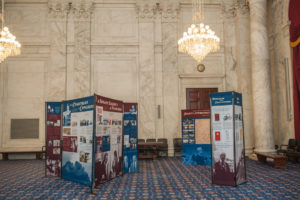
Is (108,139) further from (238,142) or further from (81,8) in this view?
(81,8)

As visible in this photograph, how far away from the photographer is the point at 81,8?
39.2 ft

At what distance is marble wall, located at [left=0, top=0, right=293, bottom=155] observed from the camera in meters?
11.6

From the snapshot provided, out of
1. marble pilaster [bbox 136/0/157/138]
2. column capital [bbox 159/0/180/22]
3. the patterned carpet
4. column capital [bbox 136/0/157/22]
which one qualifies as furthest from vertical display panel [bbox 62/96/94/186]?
column capital [bbox 159/0/180/22]

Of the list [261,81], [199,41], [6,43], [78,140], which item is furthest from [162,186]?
[6,43]

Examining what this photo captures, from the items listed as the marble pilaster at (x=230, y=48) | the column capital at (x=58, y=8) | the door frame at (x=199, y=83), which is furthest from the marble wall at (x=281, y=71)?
the column capital at (x=58, y=8)

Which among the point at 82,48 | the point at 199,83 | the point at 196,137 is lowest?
the point at 196,137

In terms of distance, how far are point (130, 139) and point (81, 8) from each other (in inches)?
281

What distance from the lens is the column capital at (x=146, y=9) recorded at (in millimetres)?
12062

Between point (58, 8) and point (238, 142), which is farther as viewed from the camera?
point (58, 8)

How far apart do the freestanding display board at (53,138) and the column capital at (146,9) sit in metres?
6.47

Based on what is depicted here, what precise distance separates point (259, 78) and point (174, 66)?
3509 mm

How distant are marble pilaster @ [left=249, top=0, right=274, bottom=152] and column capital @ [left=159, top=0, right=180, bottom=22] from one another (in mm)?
3247

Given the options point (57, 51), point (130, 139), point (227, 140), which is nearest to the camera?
point (227, 140)

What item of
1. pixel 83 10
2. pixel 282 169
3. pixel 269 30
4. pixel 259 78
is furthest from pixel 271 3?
pixel 83 10
